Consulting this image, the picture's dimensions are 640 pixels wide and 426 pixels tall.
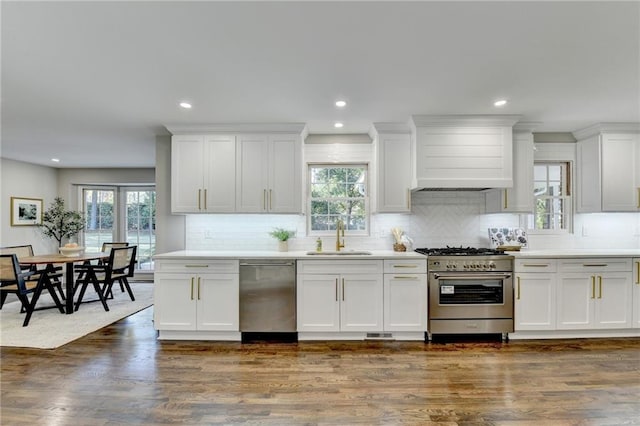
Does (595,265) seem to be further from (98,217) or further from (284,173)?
(98,217)

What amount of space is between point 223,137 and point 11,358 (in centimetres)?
294

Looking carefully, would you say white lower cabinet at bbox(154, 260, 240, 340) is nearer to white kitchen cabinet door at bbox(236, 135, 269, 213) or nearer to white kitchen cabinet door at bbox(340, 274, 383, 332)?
white kitchen cabinet door at bbox(236, 135, 269, 213)

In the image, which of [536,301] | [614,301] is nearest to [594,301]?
[614,301]

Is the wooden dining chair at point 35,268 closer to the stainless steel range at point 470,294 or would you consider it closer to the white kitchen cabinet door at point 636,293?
the stainless steel range at point 470,294

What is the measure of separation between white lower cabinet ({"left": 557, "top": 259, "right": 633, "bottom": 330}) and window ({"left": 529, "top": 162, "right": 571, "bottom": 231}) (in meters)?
0.77

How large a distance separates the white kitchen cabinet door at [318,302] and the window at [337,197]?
3.06 ft

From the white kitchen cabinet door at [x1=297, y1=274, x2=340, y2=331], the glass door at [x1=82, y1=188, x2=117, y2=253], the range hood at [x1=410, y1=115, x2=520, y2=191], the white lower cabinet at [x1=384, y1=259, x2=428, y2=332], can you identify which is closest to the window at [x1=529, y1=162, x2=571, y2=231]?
the range hood at [x1=410, y1=115, x2=520, y2=191]

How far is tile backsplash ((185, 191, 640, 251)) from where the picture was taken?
416cm

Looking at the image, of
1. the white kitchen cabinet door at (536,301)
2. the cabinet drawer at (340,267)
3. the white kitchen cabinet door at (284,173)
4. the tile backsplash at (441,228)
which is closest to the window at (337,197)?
the tile backsplash at (441,228)

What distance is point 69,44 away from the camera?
2.09 metres

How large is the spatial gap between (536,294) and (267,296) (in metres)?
2.89

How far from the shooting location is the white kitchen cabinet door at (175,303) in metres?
3.48

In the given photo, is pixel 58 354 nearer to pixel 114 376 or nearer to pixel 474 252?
pixel 114 376

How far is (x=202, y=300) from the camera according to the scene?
3.48 m
